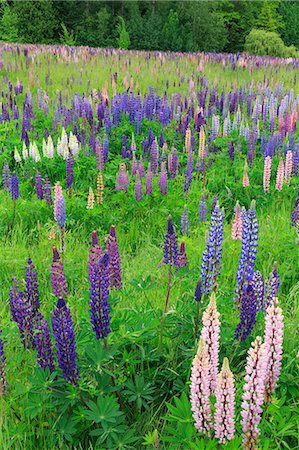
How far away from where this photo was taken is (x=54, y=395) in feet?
6.94

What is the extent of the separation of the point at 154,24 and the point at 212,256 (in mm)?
31404

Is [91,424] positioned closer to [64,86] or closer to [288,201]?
[288,201]

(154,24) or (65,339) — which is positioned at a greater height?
(154,24)

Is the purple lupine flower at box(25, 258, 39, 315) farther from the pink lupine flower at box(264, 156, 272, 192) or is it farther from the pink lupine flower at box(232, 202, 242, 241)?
the pink lupine flower at box(264, 156, 272, 192)

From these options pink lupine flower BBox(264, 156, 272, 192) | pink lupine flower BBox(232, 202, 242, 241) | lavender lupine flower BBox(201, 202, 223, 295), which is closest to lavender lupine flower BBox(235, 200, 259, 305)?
lavender lupine flower BBox(201, 202, 223, 295)

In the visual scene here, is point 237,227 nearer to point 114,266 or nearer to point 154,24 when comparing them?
point 114,266

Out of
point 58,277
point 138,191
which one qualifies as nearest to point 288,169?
point 138,191

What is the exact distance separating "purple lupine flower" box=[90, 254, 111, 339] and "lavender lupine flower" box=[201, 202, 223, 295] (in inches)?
32.1

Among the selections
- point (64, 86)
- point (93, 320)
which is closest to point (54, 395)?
point (93, 320)

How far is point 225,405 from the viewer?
1.66m

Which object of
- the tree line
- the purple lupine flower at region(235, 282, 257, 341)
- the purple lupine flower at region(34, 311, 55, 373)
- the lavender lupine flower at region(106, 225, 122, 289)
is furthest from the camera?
the tree line

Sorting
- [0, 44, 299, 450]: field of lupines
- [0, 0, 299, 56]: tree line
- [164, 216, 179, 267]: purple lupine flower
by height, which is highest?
[0, 0, 299, 56]: tree line

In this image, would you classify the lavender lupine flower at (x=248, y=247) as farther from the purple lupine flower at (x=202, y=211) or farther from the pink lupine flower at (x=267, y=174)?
the pink lupine flower at (x=267, y=174)

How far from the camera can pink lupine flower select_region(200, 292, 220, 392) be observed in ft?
5.60
